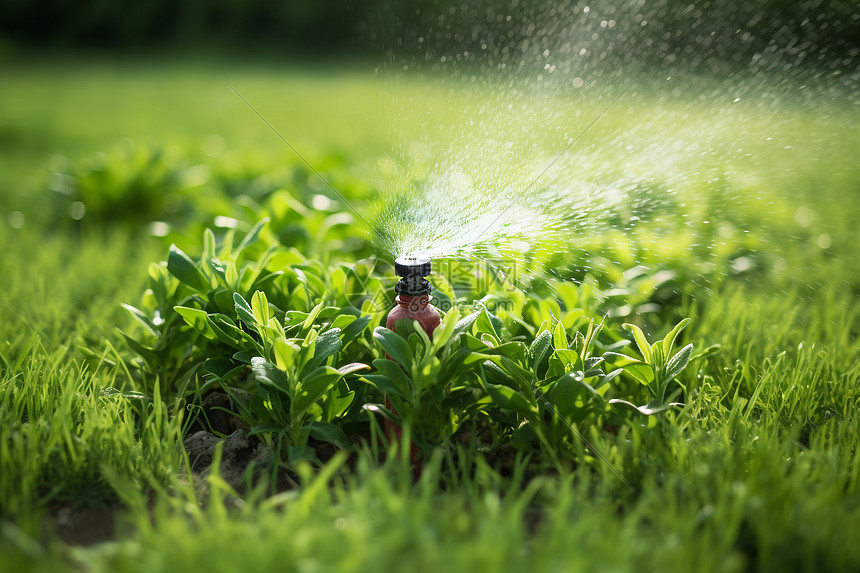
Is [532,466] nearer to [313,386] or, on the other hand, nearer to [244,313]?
[313,386]

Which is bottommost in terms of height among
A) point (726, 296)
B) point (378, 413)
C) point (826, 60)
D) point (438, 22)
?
point (378, 413)

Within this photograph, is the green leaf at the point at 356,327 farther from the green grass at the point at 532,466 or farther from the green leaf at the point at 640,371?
the green leaf at the point at 640,371

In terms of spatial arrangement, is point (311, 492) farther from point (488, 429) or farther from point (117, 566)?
point (488, 429)

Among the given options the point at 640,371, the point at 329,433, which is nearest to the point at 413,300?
the point at 329,433

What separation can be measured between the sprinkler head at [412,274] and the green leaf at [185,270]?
0.66 m

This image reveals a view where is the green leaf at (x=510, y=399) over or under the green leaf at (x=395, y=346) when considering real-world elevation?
under

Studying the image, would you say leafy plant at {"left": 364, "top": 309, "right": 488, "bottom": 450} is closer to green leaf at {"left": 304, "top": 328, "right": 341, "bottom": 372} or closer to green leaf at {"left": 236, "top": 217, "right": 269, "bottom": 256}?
green leaf at {"left": 304, "top": 328, "right": 341, "bottom": 372}

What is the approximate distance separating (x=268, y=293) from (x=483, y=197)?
0.72m

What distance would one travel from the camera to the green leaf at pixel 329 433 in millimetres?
1734

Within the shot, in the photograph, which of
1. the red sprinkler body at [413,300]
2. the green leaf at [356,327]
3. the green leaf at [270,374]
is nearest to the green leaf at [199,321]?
the green leaf at [270,374]

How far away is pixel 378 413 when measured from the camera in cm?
190

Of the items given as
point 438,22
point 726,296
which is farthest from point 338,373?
point 438,22

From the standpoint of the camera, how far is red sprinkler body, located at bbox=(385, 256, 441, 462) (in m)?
1.77

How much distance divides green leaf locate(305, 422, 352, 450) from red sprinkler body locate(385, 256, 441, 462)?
115mm
